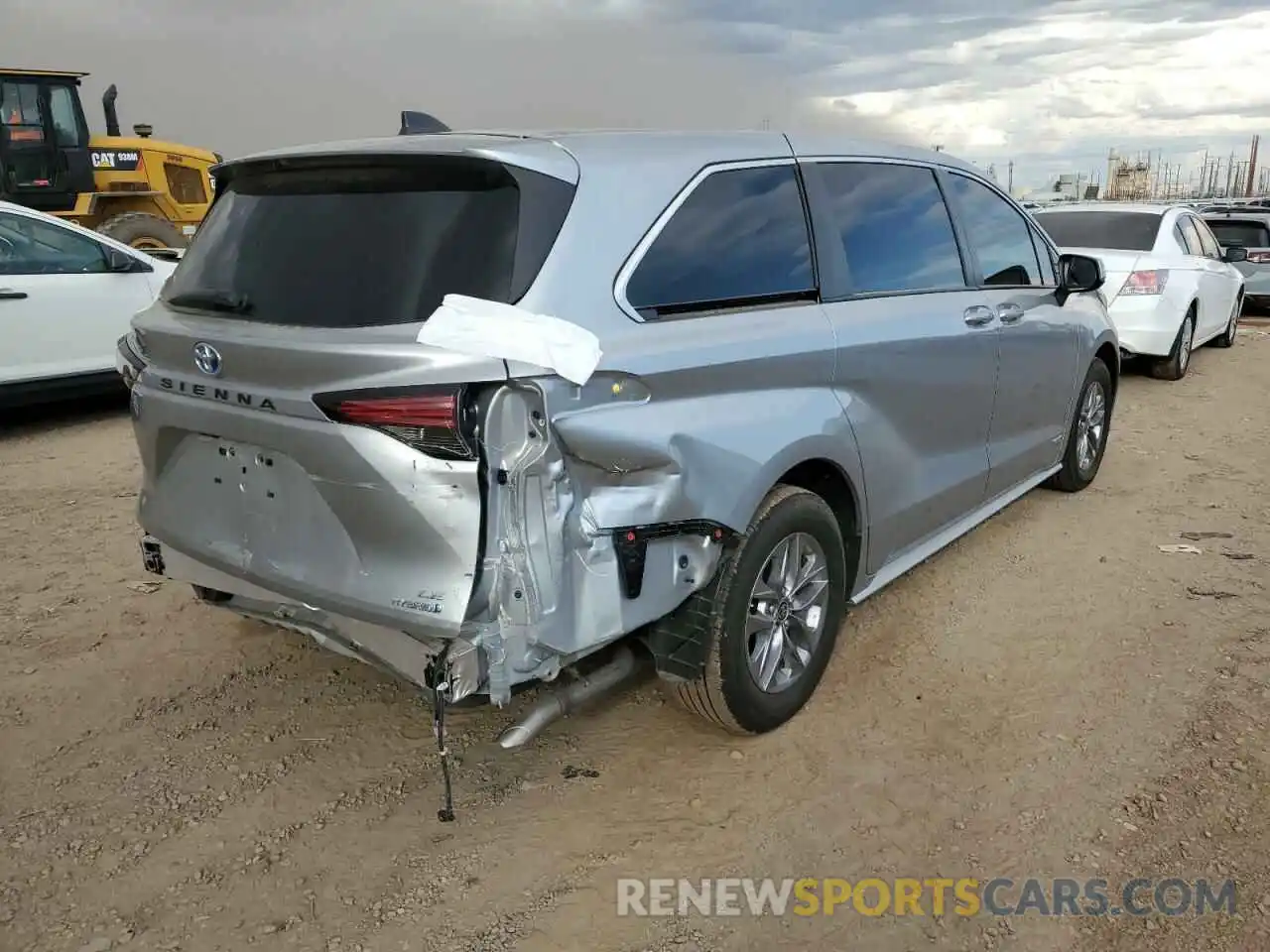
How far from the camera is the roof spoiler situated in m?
3.28

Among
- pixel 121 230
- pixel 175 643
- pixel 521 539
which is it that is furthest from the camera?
pixel 121 230

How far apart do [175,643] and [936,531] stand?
3.10m

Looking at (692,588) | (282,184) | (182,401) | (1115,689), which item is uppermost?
(282,184)

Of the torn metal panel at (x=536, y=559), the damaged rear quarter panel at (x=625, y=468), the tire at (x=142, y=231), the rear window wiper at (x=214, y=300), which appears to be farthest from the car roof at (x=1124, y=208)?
the tire at (x=142, y=231)

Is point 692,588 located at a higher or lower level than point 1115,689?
higher

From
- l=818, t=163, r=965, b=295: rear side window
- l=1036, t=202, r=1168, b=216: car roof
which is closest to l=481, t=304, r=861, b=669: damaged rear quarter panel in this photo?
l=818, t=163, r=965, b=295: rear side window

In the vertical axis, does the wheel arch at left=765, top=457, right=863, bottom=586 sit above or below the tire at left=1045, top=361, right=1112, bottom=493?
above

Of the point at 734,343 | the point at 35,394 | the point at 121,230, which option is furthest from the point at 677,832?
the point at 121,230

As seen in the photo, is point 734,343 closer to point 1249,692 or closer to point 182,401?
point 182,401

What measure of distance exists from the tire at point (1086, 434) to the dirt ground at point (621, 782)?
3.69 feet

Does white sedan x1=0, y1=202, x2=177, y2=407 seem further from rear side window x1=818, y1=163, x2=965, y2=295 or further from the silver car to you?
rear side window x1=818, y1=163, x2=965, y2=295

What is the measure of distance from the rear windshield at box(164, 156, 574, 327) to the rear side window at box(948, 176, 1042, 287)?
7.80 feet

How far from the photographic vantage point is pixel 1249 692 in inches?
138

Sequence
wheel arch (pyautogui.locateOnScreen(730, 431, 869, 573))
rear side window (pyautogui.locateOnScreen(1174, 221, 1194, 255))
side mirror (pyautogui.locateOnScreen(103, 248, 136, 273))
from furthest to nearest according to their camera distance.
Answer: rear side window (pyautogui.locateOnScreen(1174, 221, 1194, 255))
side mirror (pyautogui.locateOnScreen(103, 248, 136, 273))
wheel arch (pyautogui.locateOnScreen(730, 431, 869, 573))
